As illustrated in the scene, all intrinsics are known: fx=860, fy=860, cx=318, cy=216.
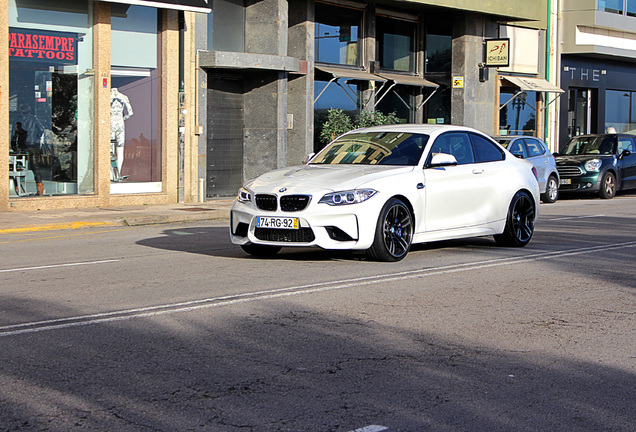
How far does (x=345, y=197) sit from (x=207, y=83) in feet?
43.9

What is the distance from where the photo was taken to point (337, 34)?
25.5m

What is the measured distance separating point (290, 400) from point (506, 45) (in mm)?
26077

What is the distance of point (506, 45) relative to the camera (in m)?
29.0

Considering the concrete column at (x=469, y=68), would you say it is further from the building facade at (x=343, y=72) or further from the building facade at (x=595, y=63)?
the building facade at (x=595, y=63)

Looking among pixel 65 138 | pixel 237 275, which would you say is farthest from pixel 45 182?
pixel 237 275

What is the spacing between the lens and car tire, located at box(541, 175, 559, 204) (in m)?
22.4

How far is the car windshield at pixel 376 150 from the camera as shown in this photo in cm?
1052

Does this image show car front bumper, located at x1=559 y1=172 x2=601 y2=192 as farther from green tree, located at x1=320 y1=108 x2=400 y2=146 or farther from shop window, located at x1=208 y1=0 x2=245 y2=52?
shop window, located at x1=208 y1=0 x2=245 y2=52

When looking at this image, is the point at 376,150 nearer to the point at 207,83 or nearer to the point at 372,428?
the point at 372,428

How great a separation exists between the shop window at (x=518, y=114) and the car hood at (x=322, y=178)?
73.2 ft

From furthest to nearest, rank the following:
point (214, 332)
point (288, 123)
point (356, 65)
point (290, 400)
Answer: point (356, 65)
point (288, 123)
point (214, 332)
point (290, 400)

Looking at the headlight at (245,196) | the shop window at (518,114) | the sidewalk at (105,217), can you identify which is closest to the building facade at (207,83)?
the shop window at (518,114)

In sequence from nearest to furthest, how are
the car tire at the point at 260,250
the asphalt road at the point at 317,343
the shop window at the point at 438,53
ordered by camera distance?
the asphalt road at the point at 317,343, the car tire at the point at 260,250, the shop window at the point at 438,53

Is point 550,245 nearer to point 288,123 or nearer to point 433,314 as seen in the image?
point 433,314
